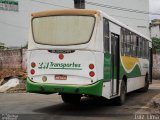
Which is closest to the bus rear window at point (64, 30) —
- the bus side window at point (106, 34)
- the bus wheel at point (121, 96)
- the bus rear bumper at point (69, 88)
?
the bus side window at point (106, 34)

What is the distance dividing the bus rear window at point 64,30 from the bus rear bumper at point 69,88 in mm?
1319

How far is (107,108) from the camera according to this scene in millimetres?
15820

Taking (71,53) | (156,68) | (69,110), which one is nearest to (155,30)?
(156,68)

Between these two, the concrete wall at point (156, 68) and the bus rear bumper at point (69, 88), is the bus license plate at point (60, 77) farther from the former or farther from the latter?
the concrete wall at point (156, 68)

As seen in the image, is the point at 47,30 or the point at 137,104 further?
the point at 137,104

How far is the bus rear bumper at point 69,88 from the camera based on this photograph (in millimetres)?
13398

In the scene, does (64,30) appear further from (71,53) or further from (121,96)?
(121,96)

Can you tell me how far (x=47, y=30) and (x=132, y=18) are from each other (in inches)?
1687

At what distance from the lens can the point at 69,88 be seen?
1358cm

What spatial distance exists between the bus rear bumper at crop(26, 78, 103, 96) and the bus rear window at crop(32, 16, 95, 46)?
1.32 metres

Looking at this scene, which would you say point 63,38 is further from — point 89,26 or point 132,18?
point 132,18

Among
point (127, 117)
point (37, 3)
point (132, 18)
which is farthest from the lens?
point (132, 18)

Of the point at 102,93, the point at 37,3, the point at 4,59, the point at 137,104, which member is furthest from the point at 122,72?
the point at 37,3

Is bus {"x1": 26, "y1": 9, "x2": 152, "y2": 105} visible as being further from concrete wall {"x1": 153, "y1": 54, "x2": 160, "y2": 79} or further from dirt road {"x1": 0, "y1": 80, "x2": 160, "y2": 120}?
concrete wall {"x1": 153, "y1": 54, "x2": 160, "y2": 79}
